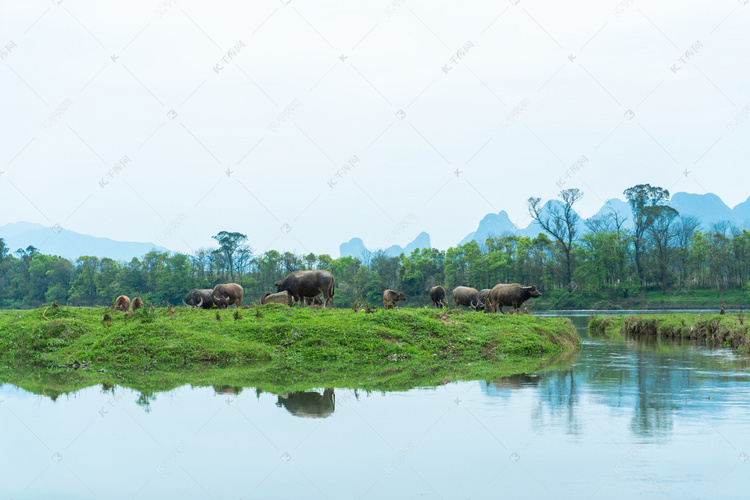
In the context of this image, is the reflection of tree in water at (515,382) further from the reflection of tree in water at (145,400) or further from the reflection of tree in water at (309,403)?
the reflection of tree in water at (145,400)

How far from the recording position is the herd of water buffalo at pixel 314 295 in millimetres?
34281

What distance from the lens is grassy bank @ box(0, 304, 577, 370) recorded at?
75.4 ft

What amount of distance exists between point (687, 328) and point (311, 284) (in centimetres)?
2141

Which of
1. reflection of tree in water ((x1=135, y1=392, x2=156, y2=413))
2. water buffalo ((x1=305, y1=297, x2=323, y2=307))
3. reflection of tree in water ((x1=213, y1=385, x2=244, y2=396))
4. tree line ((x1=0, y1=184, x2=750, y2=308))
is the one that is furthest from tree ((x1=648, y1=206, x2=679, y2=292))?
reflection of tree in water ((x1=135, y1=392, x2=156, y2=413))

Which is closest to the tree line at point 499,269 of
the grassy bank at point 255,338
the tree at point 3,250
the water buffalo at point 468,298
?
the tree at point 3,250

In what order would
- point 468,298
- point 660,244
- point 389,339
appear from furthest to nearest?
1. point 660,244
2. point 468,298
3. point 389,339

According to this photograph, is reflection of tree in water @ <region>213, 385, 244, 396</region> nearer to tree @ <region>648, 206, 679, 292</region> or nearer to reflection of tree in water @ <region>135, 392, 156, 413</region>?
reflection of tree in water @ <region>135, 392, 156, 413</region>

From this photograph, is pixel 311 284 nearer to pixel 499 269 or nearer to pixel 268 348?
pixel 268 348

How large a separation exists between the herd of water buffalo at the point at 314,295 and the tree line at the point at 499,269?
5003 centimetres

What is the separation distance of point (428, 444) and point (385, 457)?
1.16 meters

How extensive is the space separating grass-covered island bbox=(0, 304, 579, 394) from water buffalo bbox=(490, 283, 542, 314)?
37.8 ft

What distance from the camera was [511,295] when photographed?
138 ft

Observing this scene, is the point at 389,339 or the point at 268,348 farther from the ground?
the point at 389,339

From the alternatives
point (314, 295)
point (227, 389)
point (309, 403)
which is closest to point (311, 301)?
point (314, 295)
